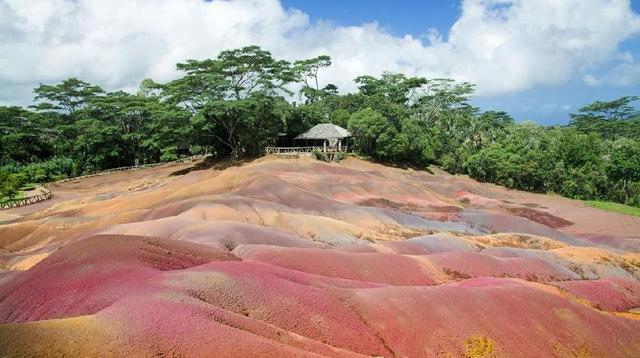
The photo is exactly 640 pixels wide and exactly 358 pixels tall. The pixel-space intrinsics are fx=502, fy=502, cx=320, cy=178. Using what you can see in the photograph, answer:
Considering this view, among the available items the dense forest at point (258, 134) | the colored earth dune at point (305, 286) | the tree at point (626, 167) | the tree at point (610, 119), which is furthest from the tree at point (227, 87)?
the tree at point (610, 119)

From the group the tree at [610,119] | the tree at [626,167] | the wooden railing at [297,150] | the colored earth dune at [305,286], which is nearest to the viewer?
the colored earth dune at [305,286]

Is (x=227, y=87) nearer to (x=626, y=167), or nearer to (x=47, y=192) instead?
(x=47, y=192)

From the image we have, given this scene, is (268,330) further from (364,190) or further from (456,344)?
(364,190)

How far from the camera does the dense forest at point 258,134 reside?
77438mm

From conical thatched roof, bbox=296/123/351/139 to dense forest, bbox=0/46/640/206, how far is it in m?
2.14

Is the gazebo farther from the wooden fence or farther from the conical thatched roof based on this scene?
the wooden fence

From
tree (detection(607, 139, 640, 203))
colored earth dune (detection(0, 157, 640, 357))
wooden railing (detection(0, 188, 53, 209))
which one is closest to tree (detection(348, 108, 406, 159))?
colored earth dune (detection(0, 157, 640, 357))

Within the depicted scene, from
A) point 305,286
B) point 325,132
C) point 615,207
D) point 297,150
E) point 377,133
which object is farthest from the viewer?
point 325,132

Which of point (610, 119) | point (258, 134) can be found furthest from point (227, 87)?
point (610, 119)

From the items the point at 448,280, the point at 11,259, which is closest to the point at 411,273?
the point at 448,280

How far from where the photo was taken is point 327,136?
8325 centimetres

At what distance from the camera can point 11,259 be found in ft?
112

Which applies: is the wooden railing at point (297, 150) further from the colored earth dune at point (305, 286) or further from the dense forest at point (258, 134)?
the colored earth dune at point (305, 286)

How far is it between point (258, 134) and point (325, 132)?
11240 millimetres
